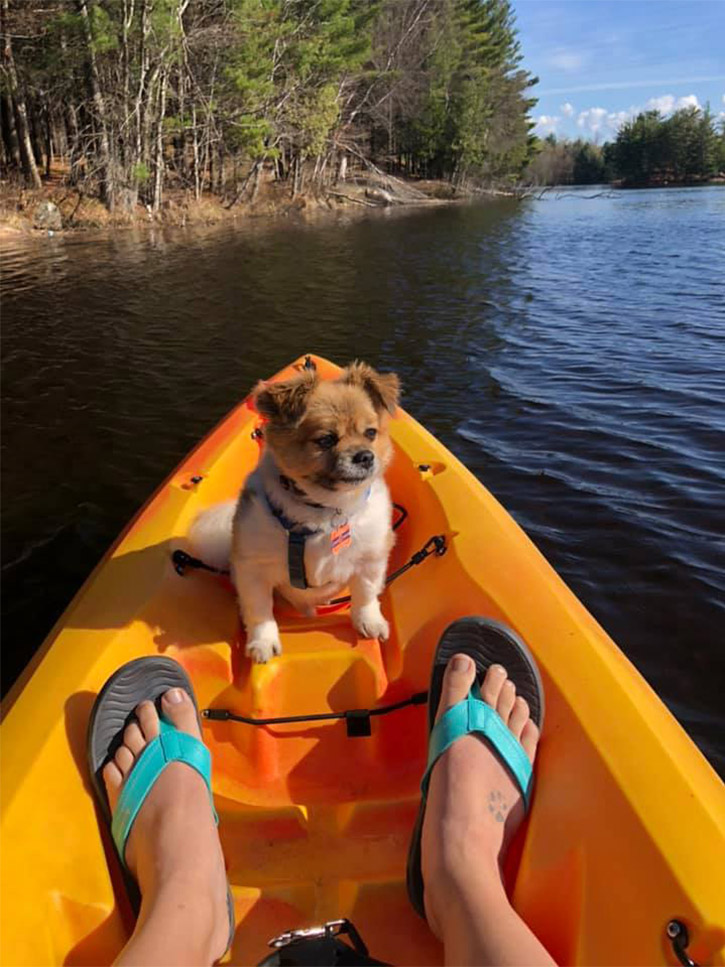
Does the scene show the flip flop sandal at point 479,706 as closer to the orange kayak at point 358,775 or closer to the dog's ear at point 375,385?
the orange kayak at point 358,775

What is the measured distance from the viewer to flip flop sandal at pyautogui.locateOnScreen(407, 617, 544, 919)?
2.44 metres

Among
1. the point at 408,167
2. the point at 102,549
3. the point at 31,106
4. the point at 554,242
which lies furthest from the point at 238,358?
the point at 408,167

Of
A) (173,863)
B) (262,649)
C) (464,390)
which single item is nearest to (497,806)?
(173,863)

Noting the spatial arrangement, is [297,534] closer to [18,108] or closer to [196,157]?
[18,108]

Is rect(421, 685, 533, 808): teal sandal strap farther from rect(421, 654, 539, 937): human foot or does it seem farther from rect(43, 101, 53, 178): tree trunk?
rect(43, 101, 53, 178): tree trunk

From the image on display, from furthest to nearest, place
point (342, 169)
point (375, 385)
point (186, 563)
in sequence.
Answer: point (342, 169)
point (186, 563)
point (375, 385)

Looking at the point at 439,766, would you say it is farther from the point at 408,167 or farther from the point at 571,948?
the point at 408,167

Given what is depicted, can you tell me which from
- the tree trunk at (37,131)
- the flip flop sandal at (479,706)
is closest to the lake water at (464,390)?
the flip flop sandal at (479,706)

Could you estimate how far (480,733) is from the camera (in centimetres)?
253

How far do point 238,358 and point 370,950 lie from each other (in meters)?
9.90

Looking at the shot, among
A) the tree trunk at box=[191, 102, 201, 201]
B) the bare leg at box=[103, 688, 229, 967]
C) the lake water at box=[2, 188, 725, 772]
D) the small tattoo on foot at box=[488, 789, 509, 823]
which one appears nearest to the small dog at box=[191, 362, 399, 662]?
the bare leg at box=[103, 688, 229, 967]

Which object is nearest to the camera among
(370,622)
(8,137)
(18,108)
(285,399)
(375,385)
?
(285,399)

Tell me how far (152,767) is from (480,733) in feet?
4.15

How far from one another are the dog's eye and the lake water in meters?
2.69
